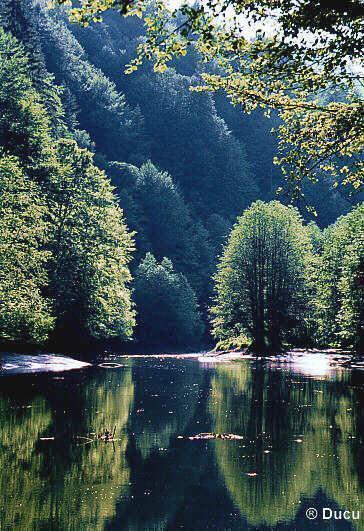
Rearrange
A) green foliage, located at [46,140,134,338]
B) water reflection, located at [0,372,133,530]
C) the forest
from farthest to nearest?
1. green foliage, located at [46,140,134,338]
2. the forest
3. water reflection, located at [0,372,133,530]

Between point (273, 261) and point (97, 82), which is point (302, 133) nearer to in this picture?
point (273, 261)

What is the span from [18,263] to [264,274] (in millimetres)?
37702

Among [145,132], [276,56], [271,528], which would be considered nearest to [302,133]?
[276,56]

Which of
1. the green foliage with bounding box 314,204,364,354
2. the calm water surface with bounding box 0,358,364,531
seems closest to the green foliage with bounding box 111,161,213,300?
the green foliage with bounding box 314,204,364,354

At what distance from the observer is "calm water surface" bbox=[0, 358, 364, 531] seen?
1035 centimetres

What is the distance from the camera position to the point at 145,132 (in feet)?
484

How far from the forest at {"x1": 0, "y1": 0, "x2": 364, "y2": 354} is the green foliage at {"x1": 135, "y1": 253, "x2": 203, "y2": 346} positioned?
9.0 inches

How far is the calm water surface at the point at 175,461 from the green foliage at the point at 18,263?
9.97 m

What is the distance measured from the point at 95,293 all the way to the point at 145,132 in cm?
10034

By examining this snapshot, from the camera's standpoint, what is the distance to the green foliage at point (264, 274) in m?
69.8

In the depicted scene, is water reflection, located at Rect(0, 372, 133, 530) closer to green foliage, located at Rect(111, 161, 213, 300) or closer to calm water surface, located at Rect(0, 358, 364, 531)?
calm water surface, located at Rect(0, 358, 364, 531)

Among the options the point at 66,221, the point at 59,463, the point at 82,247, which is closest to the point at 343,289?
the point at 82,247

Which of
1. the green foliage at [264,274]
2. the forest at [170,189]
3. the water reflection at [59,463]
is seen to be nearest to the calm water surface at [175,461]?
the water reflection at [59,463]

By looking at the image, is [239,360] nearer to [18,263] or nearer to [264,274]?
[264,274]
